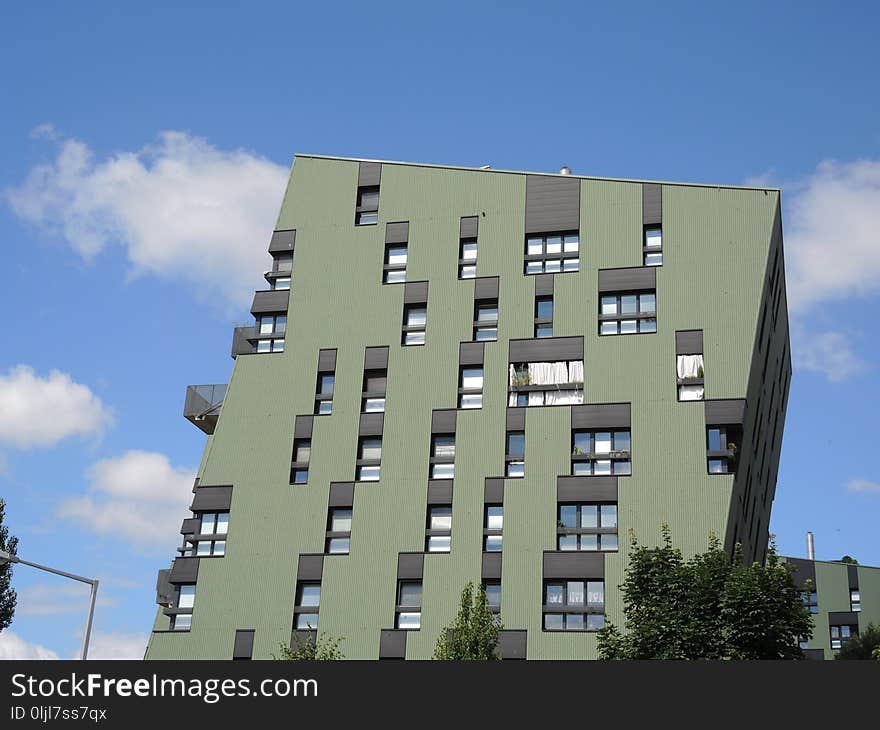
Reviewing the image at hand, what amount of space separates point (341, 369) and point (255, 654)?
12.5 meters

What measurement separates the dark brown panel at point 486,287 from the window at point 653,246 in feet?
21.2

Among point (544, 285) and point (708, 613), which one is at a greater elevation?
point (544, 285)

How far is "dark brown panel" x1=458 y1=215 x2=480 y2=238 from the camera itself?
52938 millimetres

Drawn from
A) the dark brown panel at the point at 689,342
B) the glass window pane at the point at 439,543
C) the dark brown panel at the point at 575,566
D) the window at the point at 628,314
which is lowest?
the dark brown panel at the point at 575,566

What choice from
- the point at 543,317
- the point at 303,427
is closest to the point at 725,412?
the point at 543,317

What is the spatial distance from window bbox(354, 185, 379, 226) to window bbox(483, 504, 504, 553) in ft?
48.2

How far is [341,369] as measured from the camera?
2052 inches

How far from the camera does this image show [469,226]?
174 feet

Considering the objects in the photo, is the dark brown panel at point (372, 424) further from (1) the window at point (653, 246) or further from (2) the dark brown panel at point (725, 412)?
(2) the dark brown panel at point (725, 412)

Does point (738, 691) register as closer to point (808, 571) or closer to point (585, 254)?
point (585, 254)

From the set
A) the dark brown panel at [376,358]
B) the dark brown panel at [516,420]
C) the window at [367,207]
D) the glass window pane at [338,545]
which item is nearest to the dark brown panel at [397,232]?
the window at [367,207]

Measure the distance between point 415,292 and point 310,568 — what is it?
501 inches

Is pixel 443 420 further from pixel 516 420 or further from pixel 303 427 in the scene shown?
pixel 303 427

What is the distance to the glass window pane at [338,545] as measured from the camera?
48969mm
